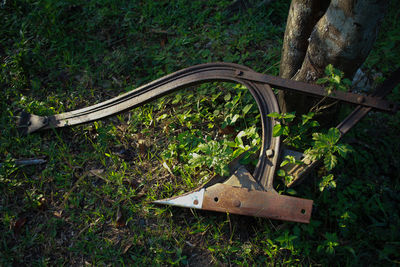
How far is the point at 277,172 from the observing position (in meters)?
2.24

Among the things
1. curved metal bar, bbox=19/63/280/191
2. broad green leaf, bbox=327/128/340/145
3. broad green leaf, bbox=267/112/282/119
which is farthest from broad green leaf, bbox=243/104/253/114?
broad green leaf, bbox=327/128/340/145

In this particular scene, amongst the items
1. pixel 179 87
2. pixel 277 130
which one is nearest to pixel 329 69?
pixel 277 130

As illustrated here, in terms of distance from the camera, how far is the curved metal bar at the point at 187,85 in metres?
2.24

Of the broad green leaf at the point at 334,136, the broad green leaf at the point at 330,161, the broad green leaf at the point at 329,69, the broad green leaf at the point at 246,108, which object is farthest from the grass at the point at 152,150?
the broad green leaf at the point at 329,69

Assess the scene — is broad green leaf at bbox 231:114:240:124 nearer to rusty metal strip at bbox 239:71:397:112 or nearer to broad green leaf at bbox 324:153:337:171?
rusty metal strip at bbox 239:71:397:112

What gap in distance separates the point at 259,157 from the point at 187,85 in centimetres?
81

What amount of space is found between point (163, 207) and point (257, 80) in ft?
3.77

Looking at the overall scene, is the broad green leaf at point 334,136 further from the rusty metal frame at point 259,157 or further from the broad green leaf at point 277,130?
the broad green leaf at point 277,130

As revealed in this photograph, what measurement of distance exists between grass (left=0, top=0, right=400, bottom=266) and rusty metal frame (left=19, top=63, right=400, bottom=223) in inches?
5.8

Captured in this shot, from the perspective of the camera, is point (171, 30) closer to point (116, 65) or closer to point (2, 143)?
point (116, 65)

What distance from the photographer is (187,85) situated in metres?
2.62

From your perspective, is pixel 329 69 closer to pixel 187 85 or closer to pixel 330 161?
pixel 330 161

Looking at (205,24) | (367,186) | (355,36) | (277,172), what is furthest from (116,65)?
(367,186)

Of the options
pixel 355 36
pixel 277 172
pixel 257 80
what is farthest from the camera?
pixel 257 80
